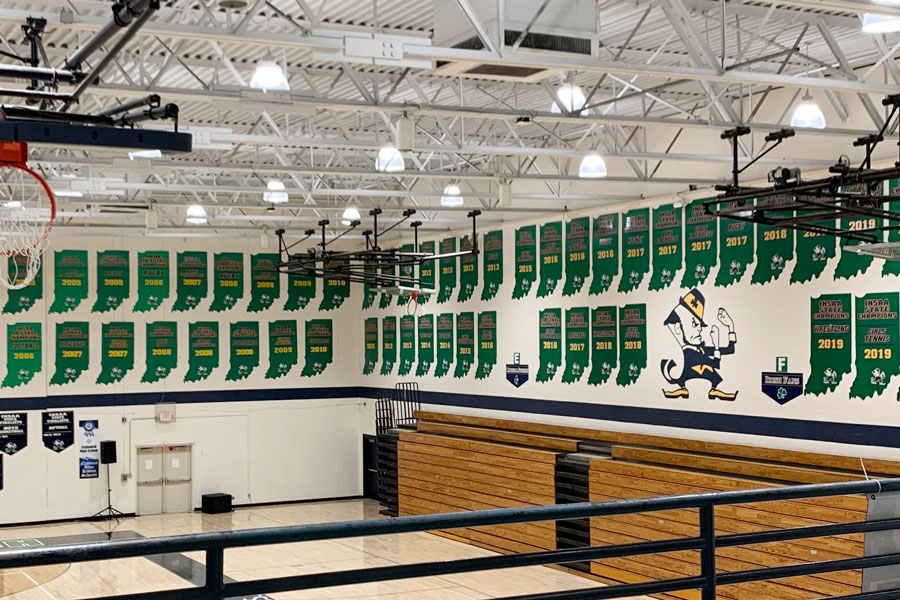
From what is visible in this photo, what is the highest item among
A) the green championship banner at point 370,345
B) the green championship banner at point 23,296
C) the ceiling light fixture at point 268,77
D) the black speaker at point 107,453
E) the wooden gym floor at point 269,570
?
the ceiling light fixture at point 268,77

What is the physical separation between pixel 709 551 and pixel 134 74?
430 inches

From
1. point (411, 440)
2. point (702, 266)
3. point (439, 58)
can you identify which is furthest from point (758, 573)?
point (411, 440)

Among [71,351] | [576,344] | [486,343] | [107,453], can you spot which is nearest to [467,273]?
[486,343]

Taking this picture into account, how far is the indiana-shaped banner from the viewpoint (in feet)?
47.6

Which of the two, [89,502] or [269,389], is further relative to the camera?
[269,389]

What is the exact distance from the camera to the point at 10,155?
228 inches

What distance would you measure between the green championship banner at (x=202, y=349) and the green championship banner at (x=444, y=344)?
5230mm

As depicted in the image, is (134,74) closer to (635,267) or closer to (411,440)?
(635,267)

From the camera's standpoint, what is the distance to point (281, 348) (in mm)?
23969

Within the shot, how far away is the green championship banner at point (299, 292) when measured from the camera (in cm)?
2420

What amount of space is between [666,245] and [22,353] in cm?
1373

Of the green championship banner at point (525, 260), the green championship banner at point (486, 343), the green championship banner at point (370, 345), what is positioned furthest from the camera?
the green championship banner at point (370, 345)

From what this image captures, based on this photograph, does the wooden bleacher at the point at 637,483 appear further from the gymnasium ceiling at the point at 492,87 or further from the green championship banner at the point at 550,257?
the gymnasium ceiling at the point at 492,87

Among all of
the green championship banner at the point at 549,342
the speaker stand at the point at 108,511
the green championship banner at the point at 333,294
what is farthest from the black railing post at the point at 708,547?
the green championship banner at the point at 333,294
